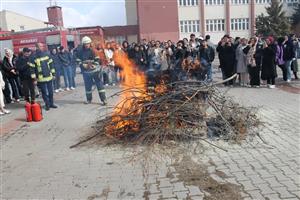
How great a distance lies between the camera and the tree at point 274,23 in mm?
45625

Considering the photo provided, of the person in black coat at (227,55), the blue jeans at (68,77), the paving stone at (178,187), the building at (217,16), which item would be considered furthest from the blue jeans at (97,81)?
the building at (217,16)

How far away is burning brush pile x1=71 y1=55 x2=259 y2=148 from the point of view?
6.25 metres

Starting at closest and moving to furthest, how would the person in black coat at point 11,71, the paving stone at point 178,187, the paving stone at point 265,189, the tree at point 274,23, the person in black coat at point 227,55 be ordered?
the paving stone at point 265,189 < the paving stone at point 178,187 < the person in black coat at point 11,71 < the person in black coat at point 227,55 < the tree at point 274,23

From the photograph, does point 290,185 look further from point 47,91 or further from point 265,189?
point 47,91

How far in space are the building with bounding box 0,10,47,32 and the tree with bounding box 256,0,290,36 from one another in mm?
29193

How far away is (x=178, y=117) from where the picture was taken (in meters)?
6.24

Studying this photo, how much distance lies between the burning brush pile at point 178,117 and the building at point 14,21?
43.8 meters

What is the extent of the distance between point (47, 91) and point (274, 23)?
41602 mm

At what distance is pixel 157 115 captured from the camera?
246 inches

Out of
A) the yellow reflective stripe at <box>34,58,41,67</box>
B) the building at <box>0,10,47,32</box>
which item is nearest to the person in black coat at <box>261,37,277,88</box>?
the yellow reflective stripe at <box>34,58,41,67</box>

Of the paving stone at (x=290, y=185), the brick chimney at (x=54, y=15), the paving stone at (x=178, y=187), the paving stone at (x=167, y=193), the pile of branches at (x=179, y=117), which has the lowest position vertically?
the paving stone at (x=167, y=193)

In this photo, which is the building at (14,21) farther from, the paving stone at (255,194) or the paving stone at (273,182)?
the paving stone at (255,194)

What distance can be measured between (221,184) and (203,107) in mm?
2181

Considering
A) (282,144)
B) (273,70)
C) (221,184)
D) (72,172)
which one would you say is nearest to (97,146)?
(72,172)
